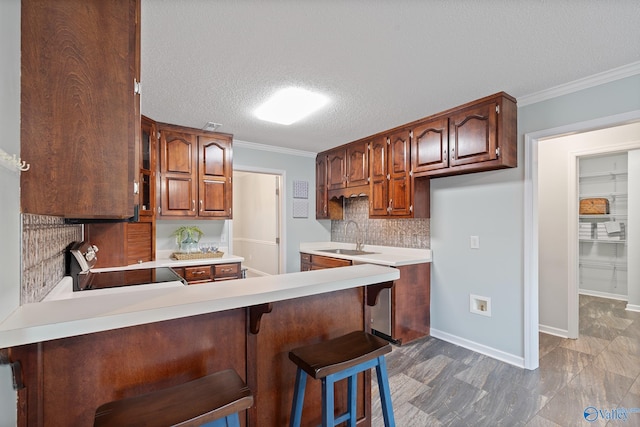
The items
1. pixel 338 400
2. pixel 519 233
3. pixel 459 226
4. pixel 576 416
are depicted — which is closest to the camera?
pixel 338 400

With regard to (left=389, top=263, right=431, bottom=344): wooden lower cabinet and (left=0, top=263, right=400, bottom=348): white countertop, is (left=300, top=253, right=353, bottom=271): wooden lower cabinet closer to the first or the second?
(left=389, top=263, right=431, bottom=344): wooden lower cabinet

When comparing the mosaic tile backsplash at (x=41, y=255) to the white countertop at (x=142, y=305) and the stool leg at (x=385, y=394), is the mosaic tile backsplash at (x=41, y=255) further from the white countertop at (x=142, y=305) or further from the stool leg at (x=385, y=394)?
the stool leg at (x=385, y=394)

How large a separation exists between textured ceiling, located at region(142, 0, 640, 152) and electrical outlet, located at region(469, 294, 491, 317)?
187 cm

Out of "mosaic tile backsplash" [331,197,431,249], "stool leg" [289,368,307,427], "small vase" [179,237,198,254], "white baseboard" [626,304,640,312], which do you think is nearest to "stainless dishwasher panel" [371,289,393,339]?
"mosaic tile backsplash" [331,197,431,249]

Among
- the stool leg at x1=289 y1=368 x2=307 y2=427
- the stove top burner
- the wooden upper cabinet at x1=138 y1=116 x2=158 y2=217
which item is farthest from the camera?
the wooden upper cabinet at x1=138 y1=116 x2=158 y2=217

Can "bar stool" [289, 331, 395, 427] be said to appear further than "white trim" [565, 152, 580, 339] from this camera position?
No

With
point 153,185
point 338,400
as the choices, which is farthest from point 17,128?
point 153,185

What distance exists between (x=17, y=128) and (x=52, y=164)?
0.44 feet

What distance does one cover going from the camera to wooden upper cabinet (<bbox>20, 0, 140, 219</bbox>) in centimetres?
103

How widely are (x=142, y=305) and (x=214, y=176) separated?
286cm

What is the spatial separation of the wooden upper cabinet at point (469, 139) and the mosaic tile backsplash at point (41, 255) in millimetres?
2993

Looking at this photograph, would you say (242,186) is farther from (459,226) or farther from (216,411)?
(216,411)

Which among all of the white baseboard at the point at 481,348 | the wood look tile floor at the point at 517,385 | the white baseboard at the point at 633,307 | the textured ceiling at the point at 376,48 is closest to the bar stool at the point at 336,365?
the wood look tile floor at the point at 517,385

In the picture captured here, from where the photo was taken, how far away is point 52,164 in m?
1.06
